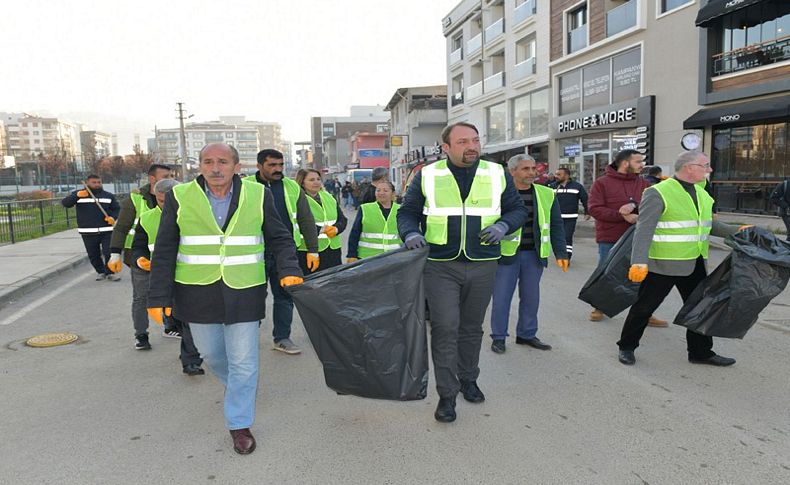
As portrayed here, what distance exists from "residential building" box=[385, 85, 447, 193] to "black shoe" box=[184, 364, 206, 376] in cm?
3642

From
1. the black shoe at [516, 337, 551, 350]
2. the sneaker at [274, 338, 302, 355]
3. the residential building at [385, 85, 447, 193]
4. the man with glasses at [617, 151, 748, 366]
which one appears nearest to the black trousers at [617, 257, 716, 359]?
the man with glasses at [617, 151, 748, 366]

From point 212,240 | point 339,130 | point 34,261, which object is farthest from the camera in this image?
point 339,130

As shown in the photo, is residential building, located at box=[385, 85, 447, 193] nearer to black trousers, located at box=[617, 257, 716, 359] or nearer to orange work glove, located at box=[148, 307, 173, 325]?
black trousers, located at box=[617, 257, 716, 359]

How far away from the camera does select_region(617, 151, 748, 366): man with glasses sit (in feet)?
14.7

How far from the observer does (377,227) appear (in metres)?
5.71

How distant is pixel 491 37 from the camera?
32656mm

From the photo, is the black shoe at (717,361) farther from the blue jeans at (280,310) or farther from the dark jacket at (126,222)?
the dark jacket at (126,222)

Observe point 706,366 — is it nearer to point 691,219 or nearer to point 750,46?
point 691,219

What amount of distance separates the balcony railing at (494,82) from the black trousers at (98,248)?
2562 centimetres

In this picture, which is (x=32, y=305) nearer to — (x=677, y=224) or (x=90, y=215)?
(x=90, y=215)

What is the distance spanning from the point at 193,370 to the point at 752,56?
17725 mm

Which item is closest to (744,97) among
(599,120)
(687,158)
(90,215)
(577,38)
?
(599,120)

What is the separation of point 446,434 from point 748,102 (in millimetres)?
16684

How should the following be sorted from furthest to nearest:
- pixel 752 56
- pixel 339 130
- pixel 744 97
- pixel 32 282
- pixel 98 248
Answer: pixel 339 130 < pixel 752 56 < pixel 744 97 < pixel 98 248 < pixel 32 282
